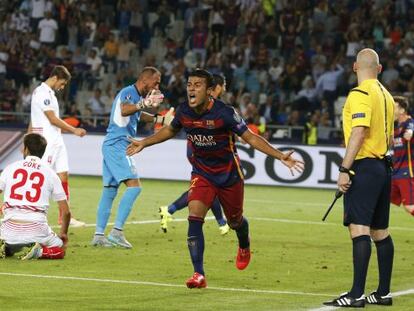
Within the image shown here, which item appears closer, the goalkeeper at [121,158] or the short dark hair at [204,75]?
the short dark hair at [204,75]

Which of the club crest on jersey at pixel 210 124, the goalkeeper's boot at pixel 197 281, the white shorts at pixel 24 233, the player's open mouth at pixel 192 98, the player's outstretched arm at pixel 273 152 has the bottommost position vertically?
the goalkeeper's boot at pixel 197 281

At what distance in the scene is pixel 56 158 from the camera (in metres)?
17.5

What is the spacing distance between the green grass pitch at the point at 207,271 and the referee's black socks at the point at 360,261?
0.75ft

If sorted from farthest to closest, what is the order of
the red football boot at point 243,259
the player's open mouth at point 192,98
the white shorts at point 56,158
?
the white shorts at point 56,158 → the red football boot at point 243,259 → the player's open mouth at point 192,98

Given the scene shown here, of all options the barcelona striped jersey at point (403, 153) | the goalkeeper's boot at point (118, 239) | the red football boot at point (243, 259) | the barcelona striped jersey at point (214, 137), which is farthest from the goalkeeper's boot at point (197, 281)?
the barcelona striped jersey at point (403, 153)

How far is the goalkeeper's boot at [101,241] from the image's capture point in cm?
1543

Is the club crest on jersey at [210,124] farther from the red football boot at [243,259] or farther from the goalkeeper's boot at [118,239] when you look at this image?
the goalkeeper's boot at [118,239]

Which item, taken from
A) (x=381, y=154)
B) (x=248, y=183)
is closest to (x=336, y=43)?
(x=248, y=183)

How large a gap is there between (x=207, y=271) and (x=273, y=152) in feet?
6.81

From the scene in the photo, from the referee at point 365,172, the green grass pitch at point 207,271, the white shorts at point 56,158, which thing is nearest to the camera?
the referee at point 365,172

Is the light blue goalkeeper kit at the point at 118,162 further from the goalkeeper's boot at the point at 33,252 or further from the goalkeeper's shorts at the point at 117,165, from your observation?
the goalkeeper's boot at the point at 33,252

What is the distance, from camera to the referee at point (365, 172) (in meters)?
10.7

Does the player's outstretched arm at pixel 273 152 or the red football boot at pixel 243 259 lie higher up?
the player's outstretched arm at pixel 273 152

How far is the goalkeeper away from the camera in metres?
15.5
